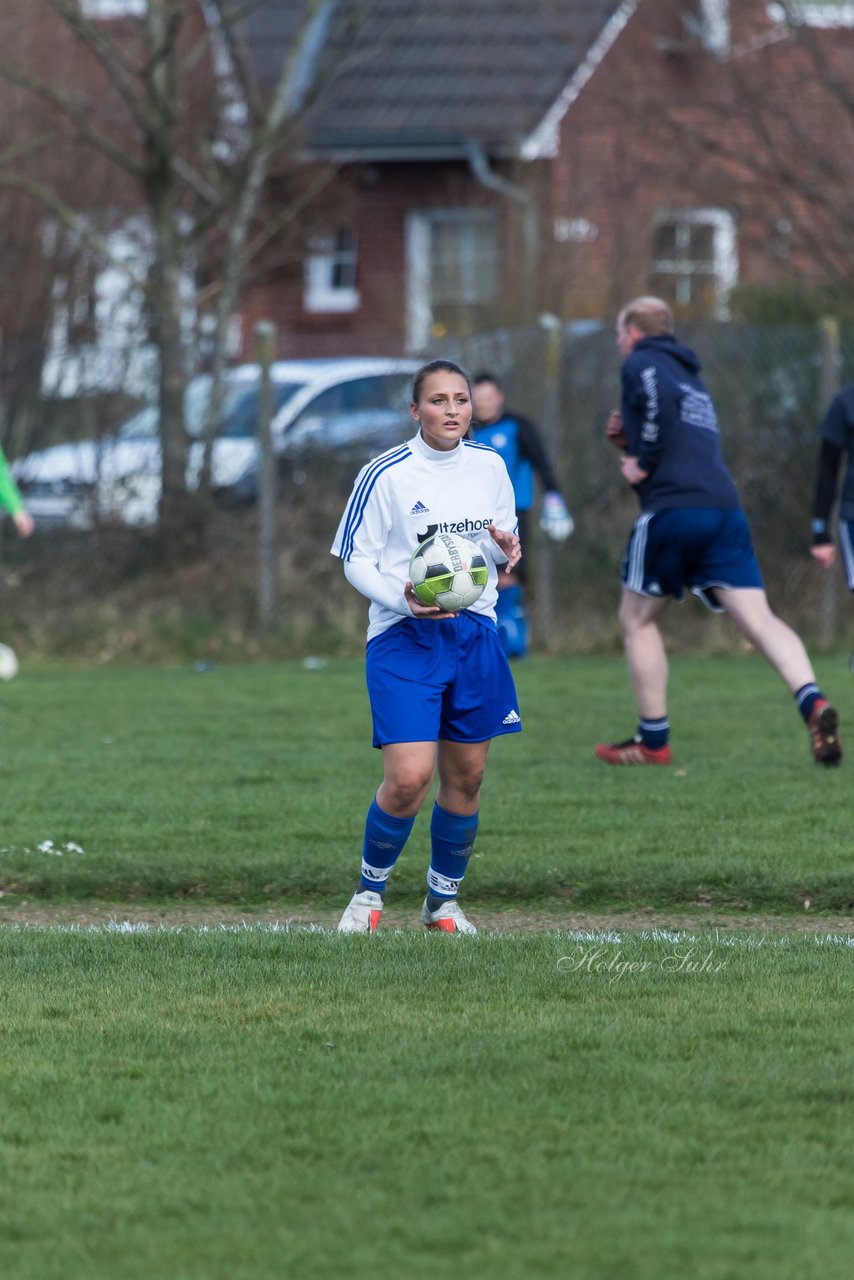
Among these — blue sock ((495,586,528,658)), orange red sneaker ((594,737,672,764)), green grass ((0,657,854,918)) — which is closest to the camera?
green grass ((0,657,854,918))

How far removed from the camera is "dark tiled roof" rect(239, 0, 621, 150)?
2570 centimetres

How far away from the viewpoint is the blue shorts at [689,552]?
9.20 metres

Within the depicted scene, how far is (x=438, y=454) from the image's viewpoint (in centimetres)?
606

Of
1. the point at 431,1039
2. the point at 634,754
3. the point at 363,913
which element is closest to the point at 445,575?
the point at 363,913

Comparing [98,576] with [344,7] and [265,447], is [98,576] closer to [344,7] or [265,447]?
[265,447]

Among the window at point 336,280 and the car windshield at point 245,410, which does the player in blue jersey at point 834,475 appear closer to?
the car windshield at point 245,410

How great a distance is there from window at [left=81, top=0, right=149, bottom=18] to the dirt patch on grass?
1529 centimetres

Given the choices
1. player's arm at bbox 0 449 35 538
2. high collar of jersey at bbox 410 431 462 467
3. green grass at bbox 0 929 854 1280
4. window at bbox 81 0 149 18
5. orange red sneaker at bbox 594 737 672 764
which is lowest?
orange red sneaker at bbox 594 737 672 764

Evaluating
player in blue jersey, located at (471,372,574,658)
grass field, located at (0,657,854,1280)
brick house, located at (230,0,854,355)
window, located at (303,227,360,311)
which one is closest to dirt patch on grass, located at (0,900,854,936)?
grass field, located at (0,657,854,1280)

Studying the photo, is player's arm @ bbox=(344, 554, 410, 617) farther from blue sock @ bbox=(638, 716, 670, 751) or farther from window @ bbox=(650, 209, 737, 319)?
window @ bbox=(650, 209, 737, 319)

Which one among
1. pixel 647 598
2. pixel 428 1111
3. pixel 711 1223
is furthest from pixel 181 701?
pixel 711 1223

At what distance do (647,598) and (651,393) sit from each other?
965mm

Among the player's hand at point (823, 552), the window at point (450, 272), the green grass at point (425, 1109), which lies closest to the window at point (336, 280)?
the window at point (450, 272)

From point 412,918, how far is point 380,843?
63 centimetres
